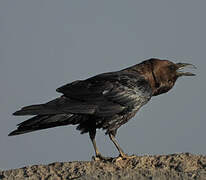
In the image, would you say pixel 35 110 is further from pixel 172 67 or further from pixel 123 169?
pixel 172 67

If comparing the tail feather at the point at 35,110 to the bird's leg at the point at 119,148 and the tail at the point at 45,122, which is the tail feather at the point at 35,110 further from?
the bird's leg at the point at 119,148

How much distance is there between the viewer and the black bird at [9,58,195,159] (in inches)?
391

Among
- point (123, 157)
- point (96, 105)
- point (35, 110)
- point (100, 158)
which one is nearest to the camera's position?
point (35, 110)

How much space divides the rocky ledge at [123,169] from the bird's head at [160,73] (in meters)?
2.08

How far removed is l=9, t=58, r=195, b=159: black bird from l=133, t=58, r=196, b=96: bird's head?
0.92 feet

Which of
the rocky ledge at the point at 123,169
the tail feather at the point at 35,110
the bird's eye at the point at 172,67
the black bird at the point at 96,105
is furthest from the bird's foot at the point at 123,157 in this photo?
the bird's eye at the point at 172,67

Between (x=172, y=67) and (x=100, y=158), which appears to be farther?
(x=172, y=67)

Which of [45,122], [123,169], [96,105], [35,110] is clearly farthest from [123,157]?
[35,110]

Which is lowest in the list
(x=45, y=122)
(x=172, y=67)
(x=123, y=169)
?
(x=123, y=169)

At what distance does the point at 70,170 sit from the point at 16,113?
150 centimetres

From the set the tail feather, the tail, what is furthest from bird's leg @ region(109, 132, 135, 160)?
the tail feather

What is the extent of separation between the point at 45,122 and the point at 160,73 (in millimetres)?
2754

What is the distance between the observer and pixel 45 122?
32.7 ft

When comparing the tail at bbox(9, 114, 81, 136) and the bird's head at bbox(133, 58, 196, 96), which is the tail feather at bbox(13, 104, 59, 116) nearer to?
the tail at bbox(9, 114, 81, 136)
